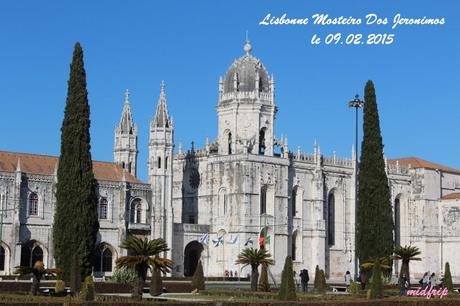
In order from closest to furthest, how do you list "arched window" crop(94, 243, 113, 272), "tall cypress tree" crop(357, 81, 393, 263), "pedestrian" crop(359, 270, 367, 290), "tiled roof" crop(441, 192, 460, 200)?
"pedestrian" crop(359, 270, 367, 290)
"tall cypress tree" crop(357, 81, 393, 263)
"arched window" crop(94, 243, 113, 272)
"tiled roof" crop(441, 192, 460, 200)

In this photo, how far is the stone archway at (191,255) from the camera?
8719cm

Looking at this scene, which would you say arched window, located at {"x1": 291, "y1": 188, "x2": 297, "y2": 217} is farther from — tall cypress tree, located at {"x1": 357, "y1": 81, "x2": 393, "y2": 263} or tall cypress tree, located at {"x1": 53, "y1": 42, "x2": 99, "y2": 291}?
tall cypress tree, located at {"x1": 53, "y1": 42, "x2": 99, "y2": 291}

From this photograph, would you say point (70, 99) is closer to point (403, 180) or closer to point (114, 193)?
point (114, 193)

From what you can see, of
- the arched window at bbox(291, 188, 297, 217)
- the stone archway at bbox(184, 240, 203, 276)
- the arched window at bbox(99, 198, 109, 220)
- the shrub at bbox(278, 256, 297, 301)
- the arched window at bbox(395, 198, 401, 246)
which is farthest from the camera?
the arched window at bbox(395, 198, 401, 246)

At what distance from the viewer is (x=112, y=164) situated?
82938 mm

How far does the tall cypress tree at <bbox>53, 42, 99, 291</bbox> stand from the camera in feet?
165

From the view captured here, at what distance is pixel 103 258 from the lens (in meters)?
78.1

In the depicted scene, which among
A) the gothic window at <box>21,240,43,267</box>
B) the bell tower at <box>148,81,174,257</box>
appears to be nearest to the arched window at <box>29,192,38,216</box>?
the gothic window at <box>21,240,43,267</box>

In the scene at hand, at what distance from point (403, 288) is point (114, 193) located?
33.3 meters

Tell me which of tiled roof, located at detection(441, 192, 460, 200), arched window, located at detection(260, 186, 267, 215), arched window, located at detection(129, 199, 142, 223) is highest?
tiled roof, located at detection(441, 192, 460, 200)

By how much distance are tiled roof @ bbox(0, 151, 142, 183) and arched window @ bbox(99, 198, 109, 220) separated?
1.95 m

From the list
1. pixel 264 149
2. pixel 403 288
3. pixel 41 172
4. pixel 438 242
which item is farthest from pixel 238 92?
pixel 403 288

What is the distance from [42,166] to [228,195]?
61.4 feet

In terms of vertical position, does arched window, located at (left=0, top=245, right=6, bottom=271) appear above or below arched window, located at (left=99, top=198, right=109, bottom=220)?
below
